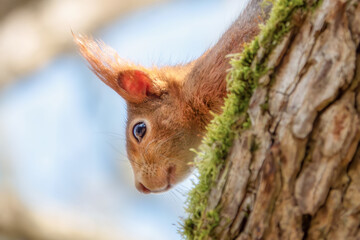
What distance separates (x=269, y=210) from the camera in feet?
3.16

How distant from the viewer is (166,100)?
221 cm

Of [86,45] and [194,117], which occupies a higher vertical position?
[86,45]

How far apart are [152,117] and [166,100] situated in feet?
0.33

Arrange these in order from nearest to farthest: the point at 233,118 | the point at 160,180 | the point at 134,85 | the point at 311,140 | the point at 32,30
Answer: the point at 311,140 → the point at 233,118 → the point at 160,180 → the point at 134,85 → the point at 32,30

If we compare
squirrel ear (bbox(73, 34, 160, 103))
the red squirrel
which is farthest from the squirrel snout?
squirrel ear (bbox(73, 34, 160, 103))

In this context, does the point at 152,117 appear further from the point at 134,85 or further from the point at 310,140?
the point at 310,140

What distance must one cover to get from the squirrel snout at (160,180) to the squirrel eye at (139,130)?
196 mm

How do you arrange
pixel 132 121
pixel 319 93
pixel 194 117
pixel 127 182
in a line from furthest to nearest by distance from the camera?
pixel 127 182 < pixel 132 121 < pixel 194 117 < pixel 319 93

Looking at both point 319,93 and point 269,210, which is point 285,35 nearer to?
point 319,93

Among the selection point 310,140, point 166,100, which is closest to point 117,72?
point 166,100

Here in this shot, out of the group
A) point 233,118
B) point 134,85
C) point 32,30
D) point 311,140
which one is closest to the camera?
point 311,140

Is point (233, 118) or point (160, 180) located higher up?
point (160, 180)

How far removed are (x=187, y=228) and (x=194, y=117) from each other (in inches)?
37.1

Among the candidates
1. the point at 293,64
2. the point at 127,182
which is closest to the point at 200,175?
the point at 293,64
